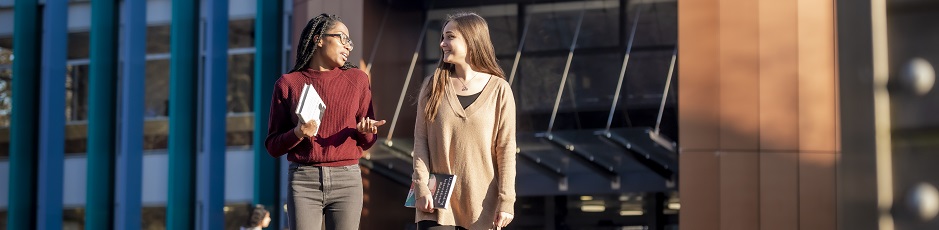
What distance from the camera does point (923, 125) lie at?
0.63 metres

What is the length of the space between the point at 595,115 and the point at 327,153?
1366 cm

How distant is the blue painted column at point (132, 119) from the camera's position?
19.5 meters

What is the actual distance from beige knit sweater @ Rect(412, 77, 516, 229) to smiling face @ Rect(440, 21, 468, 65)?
133 mm

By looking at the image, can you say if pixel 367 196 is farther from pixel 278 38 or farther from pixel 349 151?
pixel 349 151

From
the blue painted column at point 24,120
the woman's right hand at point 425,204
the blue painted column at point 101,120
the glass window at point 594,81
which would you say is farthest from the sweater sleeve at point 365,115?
the blue painted column at point 24,120

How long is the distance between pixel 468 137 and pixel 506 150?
142 millimetres

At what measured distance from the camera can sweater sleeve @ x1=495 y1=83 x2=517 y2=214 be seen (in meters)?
4.41

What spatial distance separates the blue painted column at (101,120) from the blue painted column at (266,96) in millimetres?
3269

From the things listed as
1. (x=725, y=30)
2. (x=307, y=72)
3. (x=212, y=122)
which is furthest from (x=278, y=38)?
(x=307, y=72)

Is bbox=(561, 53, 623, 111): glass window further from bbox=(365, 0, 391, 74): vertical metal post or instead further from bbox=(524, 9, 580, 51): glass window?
bbox=(365, 0, 391, 74): vertical metal post

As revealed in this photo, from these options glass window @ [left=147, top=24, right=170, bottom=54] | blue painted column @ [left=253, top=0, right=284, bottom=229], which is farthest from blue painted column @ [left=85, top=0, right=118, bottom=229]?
blue painted column @ [left=253, top=0, right=284, bottom=229]

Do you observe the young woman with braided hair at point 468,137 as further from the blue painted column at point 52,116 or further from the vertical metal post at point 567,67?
the blue painted column at point 52,116

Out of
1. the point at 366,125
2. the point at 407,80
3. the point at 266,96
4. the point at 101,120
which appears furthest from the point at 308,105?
the point at 101,120

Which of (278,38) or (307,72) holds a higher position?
(278,38)
